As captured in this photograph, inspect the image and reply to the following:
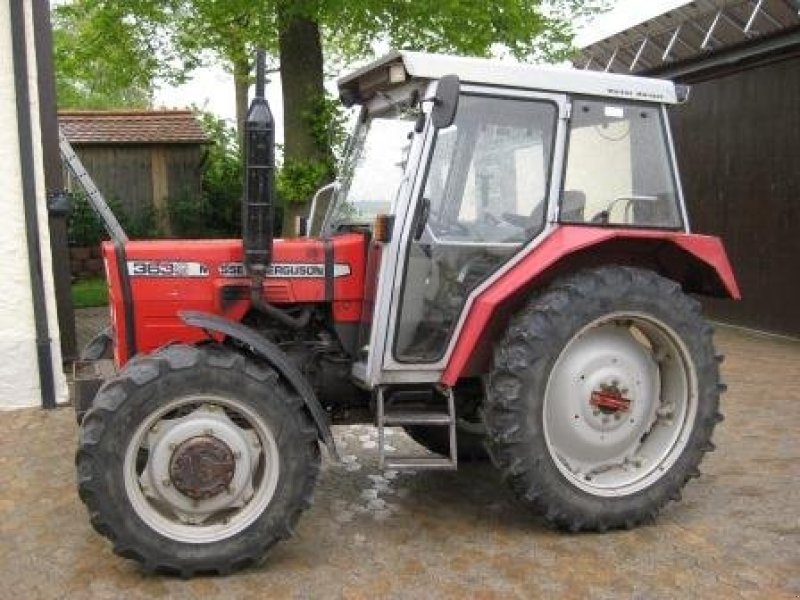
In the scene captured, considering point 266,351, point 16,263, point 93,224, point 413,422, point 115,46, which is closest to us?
point 266,351

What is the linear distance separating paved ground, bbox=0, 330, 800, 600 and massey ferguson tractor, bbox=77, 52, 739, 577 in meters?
0.21

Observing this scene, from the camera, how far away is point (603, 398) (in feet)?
14.6

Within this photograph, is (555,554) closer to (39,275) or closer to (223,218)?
(39,275)

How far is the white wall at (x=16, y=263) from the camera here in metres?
6.88

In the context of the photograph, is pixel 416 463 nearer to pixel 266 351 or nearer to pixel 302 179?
pixel 266 351

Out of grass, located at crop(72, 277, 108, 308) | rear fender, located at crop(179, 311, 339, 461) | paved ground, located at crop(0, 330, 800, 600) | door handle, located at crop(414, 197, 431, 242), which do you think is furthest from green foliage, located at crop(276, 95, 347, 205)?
rear fender, located at crop(179, 311, 339, 461)

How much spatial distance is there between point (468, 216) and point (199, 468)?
1.64 meters

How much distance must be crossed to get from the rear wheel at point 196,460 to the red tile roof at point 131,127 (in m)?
15.4

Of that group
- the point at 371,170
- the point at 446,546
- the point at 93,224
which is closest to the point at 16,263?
the point at 371,170

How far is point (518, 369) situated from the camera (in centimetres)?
412

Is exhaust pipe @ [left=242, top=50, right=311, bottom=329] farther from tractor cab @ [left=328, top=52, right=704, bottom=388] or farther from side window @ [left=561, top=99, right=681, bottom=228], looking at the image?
side window @ [left=561, top=99, right=681, bottom=228]

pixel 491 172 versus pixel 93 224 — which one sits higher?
pixel 491 172

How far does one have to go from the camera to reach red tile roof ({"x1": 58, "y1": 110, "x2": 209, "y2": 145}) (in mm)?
18578

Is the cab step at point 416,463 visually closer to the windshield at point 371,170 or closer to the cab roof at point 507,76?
the windshield at point 371,170
